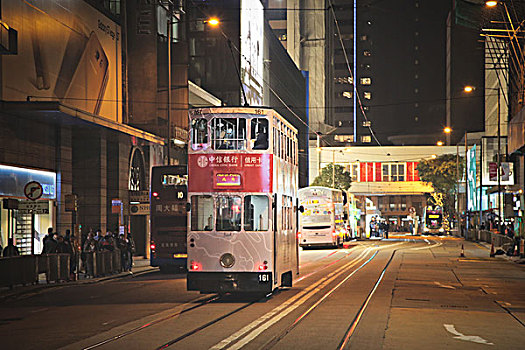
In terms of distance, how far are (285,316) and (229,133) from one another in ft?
16.3

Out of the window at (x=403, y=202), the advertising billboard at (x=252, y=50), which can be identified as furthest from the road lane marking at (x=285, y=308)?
the window at (x=403, y=202)

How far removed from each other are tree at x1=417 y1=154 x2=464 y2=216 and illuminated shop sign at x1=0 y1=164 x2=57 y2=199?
253ft

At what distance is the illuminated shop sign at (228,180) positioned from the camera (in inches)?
752

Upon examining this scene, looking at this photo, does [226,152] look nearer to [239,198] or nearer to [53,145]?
[239,198]

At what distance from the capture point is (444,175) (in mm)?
105375

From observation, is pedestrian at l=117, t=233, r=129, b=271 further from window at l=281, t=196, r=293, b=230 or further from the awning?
window at l=281, t=196, r=293, b=230

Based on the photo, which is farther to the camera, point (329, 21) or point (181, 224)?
point (329, 21)

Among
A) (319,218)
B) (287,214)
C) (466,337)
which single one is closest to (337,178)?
(319,218)

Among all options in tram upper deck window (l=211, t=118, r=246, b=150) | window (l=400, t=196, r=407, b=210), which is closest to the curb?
tram upper deck window (l=211, t=118, r=246, b=150)

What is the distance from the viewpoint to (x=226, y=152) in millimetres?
19297

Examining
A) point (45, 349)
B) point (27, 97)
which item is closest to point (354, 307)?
point (45, 349)

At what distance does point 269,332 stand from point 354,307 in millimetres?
4805

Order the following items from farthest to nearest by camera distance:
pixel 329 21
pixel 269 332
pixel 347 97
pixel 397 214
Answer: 1. pixel 347 97
2. pixel 329 21
3. pixel 397 214
4. pixel 269 332

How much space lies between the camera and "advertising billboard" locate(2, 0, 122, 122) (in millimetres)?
30578
